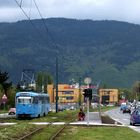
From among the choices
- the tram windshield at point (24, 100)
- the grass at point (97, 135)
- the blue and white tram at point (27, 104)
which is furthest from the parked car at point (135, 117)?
the tram windshield at point (24, 100)

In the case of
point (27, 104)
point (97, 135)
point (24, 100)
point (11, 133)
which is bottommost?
point (97, 135)

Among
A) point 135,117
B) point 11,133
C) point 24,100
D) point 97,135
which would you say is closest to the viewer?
point 11,133

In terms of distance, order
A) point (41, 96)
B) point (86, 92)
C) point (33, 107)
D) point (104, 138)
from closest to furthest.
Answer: point (104, 138) < point (86, 92) < point (33, 107) < point (41, 96)

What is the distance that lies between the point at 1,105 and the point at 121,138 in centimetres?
9920

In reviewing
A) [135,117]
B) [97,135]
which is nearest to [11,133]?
[97,135]

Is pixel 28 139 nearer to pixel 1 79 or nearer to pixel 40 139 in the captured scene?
pixel 40 139

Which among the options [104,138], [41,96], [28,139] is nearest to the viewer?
[28,139]

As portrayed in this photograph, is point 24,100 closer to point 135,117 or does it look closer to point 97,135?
point 135,117

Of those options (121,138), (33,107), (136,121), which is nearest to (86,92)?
(136,121)

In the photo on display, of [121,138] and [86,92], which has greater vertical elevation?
[86,92]

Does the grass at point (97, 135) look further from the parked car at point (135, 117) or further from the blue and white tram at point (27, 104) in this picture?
the blue and white tram at point (27, 104)

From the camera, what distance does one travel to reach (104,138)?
2844cm

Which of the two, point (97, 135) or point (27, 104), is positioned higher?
point (27, 104)

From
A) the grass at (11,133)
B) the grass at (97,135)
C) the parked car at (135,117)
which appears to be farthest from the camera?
the parked car at (135,117)
